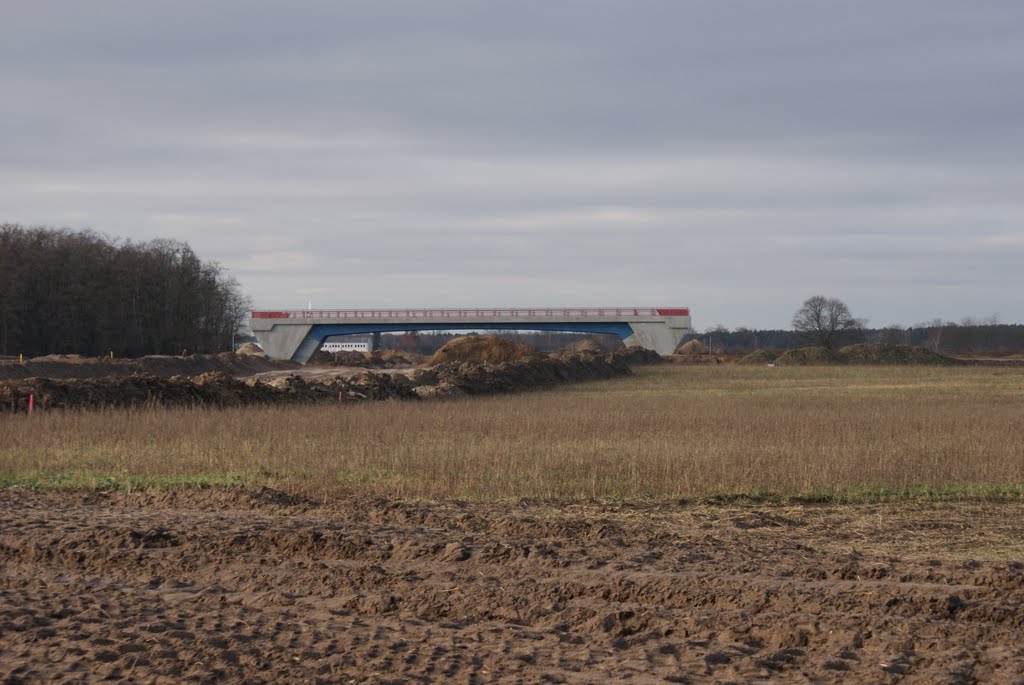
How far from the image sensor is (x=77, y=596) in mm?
8438

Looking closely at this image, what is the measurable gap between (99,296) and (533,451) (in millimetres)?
66352

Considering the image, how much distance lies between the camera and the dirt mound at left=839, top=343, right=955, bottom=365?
94.1 metres

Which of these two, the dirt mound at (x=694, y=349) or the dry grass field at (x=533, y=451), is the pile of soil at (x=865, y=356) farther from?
the dry grass field at (x=533, y=451)

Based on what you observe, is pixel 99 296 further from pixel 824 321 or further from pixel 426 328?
pixel 824 321

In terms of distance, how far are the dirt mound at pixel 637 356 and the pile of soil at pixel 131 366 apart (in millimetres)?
26039

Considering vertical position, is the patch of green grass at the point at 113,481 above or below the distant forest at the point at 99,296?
below

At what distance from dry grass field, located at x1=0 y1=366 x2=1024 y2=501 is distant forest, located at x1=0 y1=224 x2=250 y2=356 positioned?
173 feet

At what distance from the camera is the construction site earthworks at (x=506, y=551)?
22.5 ft

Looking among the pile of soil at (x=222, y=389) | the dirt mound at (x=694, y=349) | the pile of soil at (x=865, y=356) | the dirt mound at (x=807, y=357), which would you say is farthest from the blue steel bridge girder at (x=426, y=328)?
the dirt mound at (x=694, y=349)

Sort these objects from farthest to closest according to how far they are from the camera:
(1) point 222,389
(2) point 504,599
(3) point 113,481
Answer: (1) point 222,389 → (3) point 113,481 → (2) point 504,599

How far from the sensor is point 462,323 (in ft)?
286

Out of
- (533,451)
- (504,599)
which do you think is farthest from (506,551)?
(533,451)

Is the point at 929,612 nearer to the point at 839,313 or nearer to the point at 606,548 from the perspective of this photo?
the point at 606,548

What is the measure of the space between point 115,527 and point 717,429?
1477cm
